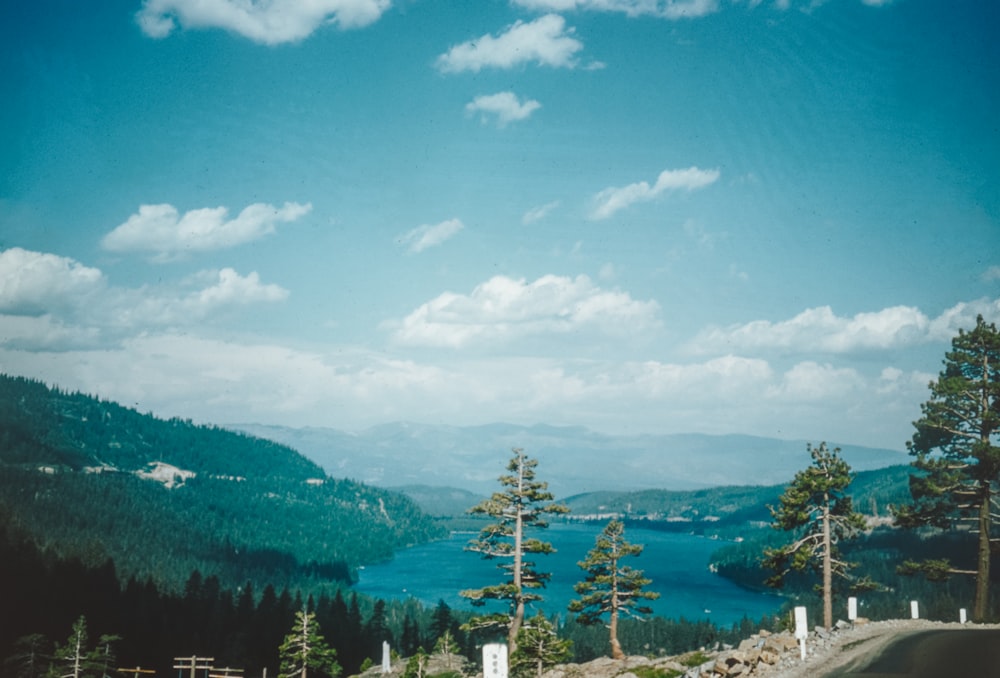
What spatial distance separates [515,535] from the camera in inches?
1264

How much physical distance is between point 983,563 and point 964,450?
5.04m

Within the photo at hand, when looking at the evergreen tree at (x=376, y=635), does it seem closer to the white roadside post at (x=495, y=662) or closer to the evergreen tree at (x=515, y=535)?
the evergreen tree at (x=515, y=535)

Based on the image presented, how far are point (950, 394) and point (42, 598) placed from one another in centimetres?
11650

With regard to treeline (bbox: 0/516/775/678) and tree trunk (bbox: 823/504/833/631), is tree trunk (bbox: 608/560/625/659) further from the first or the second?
treeline (bbox: 0/516/775/678)

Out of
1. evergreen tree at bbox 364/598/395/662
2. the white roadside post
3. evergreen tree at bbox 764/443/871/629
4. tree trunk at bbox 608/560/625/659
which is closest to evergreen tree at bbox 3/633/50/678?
evergreen tree at bbox 364/598/395/662

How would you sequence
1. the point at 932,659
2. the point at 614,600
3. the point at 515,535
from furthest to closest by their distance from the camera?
the point at 614,600 < the point at 515,535 < the point at 932,659

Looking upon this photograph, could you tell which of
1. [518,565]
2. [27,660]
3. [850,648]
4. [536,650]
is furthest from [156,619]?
[850,648]

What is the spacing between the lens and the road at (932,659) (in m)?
16.6

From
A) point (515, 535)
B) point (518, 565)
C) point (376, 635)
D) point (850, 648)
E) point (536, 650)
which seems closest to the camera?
point (850, 648)

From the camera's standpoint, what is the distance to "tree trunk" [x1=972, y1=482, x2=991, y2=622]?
29688mm

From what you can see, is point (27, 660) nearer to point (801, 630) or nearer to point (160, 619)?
point (160, 619)

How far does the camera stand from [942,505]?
31141 millimetres

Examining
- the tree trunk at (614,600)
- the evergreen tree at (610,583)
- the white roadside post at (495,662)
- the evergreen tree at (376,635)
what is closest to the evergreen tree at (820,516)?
the evergreen tree at (610,583)

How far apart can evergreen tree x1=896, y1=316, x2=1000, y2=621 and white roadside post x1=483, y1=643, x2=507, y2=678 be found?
25.4m
